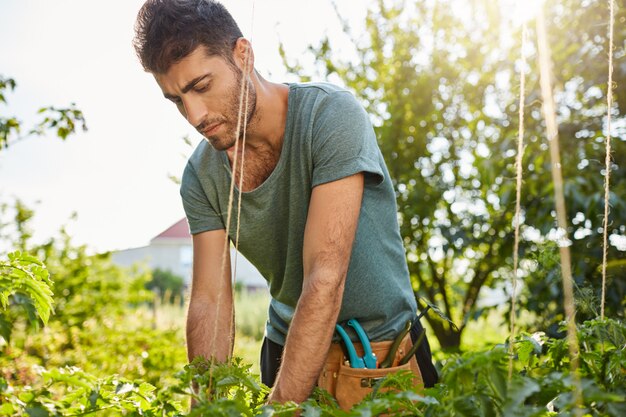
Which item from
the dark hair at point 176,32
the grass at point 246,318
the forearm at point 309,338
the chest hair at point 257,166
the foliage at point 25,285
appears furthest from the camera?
the grass at point 246,318

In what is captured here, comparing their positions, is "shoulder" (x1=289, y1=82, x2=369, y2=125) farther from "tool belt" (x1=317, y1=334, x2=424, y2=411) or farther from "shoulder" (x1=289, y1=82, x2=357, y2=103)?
"tool belt" (x1=317, y1=334, x2=424, y2=411)

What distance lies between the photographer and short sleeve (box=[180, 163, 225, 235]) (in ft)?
7.47

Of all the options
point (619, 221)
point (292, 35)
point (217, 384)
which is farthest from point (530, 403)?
point (292, 35)

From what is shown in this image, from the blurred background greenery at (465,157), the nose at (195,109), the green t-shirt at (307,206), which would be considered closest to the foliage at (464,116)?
the blurred background greenery at (465,157)

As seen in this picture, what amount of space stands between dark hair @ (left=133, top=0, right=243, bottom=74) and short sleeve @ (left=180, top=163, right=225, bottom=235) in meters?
0.49

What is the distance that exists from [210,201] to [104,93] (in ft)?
5.32

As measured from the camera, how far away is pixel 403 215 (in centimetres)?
380

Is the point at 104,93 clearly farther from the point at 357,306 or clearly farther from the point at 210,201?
the point at 357,306

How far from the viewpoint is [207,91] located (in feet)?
6.32

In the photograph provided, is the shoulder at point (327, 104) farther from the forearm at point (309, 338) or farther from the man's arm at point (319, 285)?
the forearm at point (309, 338)

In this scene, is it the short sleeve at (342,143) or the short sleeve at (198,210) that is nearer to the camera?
the short sleeve at (342,143)

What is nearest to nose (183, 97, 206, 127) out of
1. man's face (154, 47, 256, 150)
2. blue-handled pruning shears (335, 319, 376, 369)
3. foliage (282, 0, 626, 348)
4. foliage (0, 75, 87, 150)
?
man's face (154, 47, 256, 150)

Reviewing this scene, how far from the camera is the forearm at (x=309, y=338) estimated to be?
155 cm

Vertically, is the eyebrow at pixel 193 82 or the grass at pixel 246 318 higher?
the eyebrow at pixel 193 82
